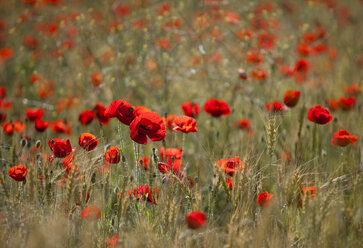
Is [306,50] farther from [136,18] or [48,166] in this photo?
[48,166]

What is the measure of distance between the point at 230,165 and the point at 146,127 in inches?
15.8

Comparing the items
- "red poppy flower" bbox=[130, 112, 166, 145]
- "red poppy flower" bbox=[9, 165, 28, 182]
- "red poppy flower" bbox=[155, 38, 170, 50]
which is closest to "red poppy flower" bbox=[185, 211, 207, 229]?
"red poppy flower" bbox=[130, 112, 166, 145]

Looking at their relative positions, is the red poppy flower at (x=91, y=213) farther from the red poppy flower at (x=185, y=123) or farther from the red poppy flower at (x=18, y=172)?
the red poppy flower at (x=185, y=123)

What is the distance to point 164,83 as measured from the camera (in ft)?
10.5

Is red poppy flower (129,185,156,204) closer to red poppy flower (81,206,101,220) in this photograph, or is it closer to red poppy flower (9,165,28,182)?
red poppy flower (81,206,101,220)

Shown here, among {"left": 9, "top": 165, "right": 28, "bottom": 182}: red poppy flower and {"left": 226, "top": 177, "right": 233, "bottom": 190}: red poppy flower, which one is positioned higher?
{"left": 9, "top": 165, "right": 28, "bottom": 182}: red poppy flower

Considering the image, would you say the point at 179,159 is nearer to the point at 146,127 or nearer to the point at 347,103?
the point at 146,127

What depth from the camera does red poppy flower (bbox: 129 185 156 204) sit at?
152 centimetres

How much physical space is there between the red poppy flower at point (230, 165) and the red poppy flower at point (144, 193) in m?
0.30

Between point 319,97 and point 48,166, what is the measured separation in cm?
225

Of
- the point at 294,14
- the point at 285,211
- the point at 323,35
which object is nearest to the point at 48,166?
the point at 285,211

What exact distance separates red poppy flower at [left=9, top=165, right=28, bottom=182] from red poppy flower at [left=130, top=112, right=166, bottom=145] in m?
0.47

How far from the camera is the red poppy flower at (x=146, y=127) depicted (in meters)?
1.46

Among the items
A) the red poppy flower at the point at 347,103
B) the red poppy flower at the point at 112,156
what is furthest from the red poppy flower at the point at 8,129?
the red poppy flower at the point at 347,103
